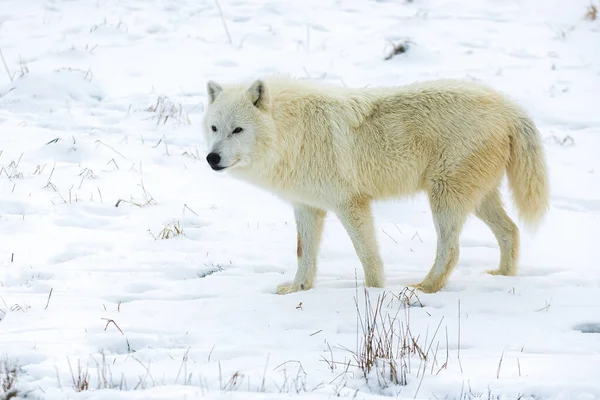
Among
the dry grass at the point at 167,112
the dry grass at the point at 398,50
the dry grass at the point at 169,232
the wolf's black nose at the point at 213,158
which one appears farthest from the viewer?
the dry grass at the point at 398,50

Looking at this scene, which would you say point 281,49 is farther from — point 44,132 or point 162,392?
point 162,392

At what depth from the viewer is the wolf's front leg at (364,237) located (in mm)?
5578

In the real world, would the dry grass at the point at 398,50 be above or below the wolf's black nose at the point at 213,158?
above

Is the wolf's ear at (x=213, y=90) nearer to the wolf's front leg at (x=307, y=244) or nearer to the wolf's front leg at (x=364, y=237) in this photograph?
the wolf's front leg at (x=307, y=244)

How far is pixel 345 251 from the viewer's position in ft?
21.9

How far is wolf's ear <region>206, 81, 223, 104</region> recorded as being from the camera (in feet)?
18.9

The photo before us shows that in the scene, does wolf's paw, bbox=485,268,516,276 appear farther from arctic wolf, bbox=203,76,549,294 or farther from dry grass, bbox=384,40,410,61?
dry grass, bbox=384,40,410,61

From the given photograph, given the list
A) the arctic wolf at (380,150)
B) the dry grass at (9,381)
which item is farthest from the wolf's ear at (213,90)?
the dry grass at (9,381)

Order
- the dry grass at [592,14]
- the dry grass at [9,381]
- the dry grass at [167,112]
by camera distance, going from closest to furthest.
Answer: the dry grass at [9,381], the dry grass at [167,112], the dry grass at [592,14]

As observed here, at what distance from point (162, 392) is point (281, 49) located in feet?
32.5

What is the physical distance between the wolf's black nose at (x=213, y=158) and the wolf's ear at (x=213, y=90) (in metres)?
0.78

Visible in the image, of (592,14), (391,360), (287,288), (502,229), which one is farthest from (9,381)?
(592,14)

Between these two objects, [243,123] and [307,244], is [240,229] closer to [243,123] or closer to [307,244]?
[307,244]

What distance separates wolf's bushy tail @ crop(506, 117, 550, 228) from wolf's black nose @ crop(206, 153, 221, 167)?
248 centimetres
